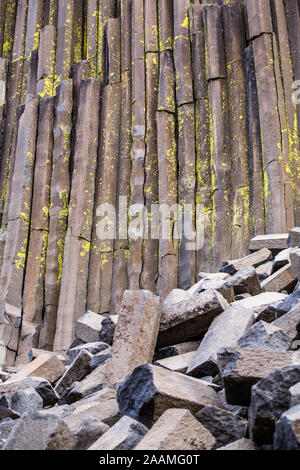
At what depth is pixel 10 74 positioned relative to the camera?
30.4 feet

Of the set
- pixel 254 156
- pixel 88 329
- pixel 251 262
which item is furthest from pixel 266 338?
pixel 254 156

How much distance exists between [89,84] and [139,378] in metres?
6.16

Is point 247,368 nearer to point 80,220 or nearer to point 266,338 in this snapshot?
point 266,338

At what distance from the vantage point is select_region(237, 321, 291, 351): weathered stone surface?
2643mm

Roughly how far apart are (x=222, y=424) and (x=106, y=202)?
5.26 m

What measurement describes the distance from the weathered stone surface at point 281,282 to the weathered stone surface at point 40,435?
2.51 meters

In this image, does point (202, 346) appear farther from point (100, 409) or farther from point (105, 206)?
point (105, 206)

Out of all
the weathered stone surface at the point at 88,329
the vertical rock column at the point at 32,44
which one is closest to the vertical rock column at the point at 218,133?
the weathered stone surface at the point at 88,329

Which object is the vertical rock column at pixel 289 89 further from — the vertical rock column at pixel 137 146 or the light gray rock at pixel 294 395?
the light gray rock at pixel 294 395

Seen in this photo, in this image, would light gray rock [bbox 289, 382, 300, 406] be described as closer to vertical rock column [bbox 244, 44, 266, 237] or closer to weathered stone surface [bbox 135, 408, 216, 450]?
weathered stone surface [bbox 135, 408, 216, 450]

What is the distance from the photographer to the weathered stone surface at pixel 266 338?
104 inches
